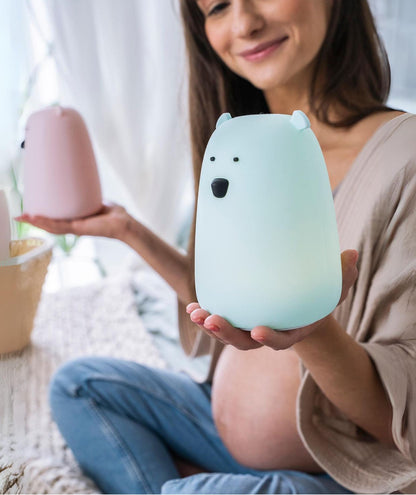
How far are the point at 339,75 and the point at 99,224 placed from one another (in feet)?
1.05

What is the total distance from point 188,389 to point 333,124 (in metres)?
0.42

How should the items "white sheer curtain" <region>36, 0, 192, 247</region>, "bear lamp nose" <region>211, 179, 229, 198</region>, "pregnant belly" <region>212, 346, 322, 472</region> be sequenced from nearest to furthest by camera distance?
"bear lamp nose" <region>211, 179, 229, 198</region>
"pregnant belly" <region>212, 346, 322, 472</region>
"white sheer curtain" <region>36, 0, 192, 247</region>

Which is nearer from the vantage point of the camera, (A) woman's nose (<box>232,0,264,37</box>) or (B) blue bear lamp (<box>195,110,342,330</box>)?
(B) blue bear lamp (<box>195,110,342,330</box>)

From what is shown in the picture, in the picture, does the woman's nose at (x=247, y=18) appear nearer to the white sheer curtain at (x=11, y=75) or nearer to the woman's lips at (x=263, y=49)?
the woman's lips at (x=263, y=49)

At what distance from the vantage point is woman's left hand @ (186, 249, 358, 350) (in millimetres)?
352

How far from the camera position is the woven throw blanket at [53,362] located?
434mm

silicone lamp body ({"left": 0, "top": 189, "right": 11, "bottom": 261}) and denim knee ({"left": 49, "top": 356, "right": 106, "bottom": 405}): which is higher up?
silicone lamp body ({"left": 0, "top": 189, "right": 11, "bottom": 261})

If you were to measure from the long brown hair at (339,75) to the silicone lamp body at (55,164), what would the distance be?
Result: 0.15m

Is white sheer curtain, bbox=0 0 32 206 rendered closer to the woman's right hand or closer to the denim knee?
the woman's right hand

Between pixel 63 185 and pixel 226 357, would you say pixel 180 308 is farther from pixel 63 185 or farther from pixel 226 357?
pixel 63 185

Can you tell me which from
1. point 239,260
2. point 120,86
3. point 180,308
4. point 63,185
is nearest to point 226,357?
point 180,308

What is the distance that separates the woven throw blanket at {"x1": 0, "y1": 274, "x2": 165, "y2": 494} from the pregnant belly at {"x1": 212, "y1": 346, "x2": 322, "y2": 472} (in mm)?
181

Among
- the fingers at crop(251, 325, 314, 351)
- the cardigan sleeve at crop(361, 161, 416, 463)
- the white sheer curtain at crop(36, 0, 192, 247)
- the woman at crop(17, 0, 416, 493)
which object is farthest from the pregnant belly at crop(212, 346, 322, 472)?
the white sheer curtain at crop(36, 0, 192, 247)

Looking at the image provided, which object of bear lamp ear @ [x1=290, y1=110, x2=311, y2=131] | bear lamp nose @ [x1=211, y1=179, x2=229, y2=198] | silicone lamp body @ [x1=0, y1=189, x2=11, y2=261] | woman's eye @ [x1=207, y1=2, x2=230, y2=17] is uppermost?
woman's eye @ [x1=207, y1=2, x2=230, y2=17]
